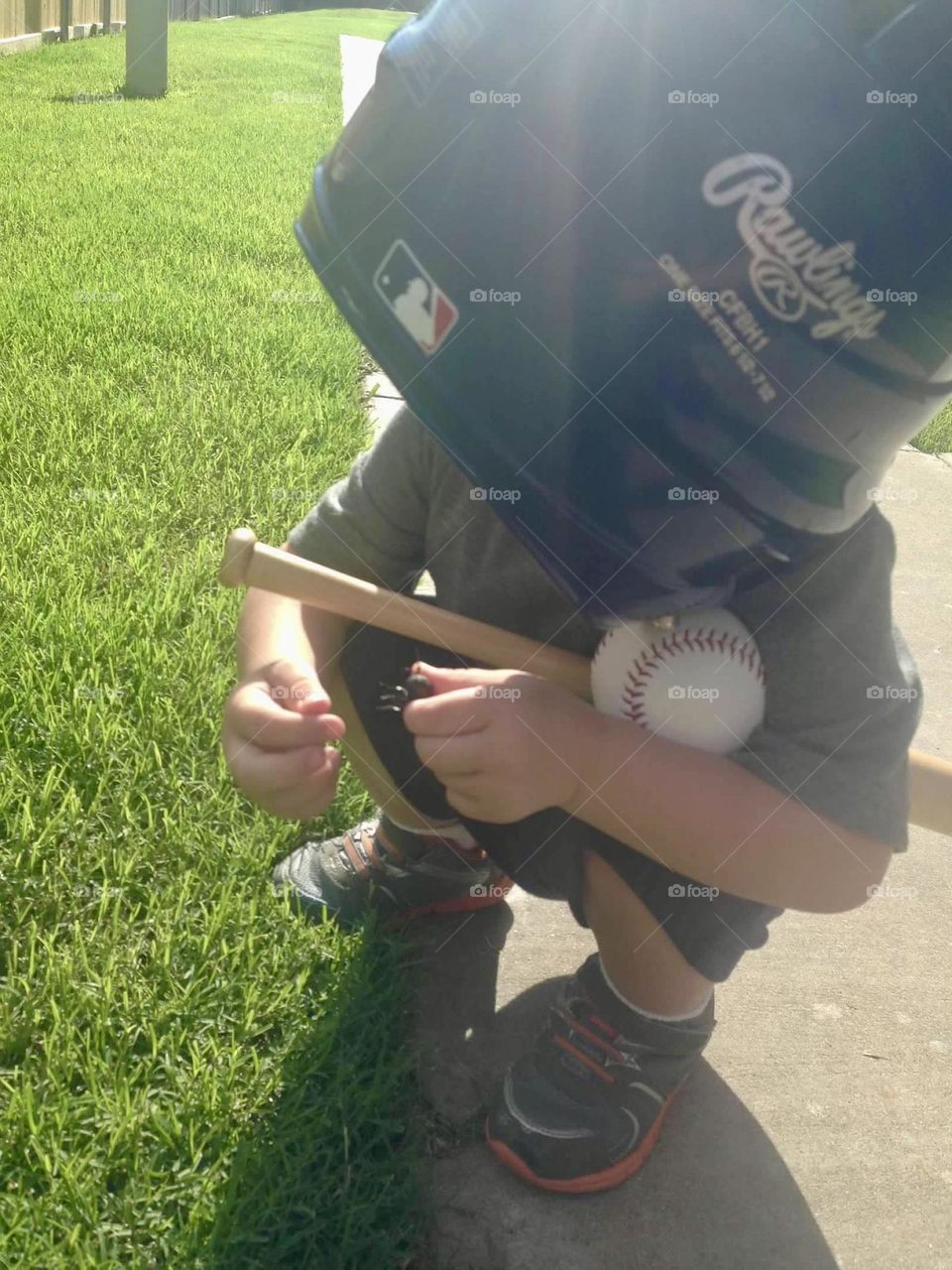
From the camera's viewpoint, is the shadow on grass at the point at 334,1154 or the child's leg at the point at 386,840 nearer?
the shadow on grass at the point at 334,1154

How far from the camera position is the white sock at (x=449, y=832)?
1857mm

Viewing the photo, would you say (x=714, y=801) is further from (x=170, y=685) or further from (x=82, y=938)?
(x=170, y=685)

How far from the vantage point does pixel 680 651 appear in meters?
1.24

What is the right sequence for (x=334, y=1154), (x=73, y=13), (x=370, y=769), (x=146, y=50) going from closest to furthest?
1. (x=334, y=1154)
2. (x=370, y=769)
3. (x=146, y=50)
4. (x=73, y=13)

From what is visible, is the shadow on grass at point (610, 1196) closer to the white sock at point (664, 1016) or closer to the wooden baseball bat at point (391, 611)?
the white sock at point (664, 1016)

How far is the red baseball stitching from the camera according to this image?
1.23m

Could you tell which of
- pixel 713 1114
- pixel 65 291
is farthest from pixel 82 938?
pixel 65 291

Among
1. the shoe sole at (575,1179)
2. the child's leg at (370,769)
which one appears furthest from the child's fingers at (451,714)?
the shoe sole at (575,1179)

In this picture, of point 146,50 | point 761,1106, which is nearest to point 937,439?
point 761,1106

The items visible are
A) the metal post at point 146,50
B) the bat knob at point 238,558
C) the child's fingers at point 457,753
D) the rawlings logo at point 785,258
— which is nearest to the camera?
the rawlings logo at point 785,258

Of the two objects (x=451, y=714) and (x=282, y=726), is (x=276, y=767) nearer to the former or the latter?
(x=282, y=726)

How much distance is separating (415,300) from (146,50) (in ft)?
32.6

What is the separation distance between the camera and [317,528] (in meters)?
1.67

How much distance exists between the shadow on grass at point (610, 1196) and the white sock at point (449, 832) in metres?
0.25
